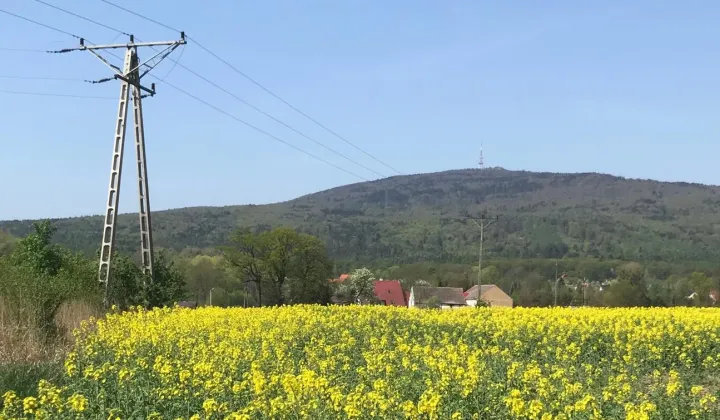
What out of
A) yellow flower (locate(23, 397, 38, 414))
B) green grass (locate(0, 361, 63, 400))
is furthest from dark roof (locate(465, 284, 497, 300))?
yellow flower (locate(23, 397, 38, 414))

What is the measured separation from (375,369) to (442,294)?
78.7m

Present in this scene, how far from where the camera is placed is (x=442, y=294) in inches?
3418

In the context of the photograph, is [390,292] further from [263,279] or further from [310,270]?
[310,270]

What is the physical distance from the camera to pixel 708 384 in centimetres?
1109

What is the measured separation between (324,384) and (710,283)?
73887mm

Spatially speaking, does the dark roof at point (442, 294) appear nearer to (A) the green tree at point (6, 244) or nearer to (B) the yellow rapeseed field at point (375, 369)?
(A) the green tree at point (6, 244)

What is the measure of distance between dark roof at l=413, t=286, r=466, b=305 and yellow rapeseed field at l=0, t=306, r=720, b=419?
217ft

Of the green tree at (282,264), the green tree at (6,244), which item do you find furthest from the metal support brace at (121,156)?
the green tree at (282,264)

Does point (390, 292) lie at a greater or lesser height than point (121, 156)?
lesser

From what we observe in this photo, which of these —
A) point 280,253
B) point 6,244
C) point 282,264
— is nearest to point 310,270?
point 282,264

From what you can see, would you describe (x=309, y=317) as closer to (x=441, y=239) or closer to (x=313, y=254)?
(x=313, y=254)

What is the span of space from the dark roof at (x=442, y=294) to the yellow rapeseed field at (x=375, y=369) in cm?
6627

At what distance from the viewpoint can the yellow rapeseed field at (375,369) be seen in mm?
6684

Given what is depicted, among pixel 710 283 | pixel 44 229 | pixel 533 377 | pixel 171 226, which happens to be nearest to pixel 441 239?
pixel 171 226
